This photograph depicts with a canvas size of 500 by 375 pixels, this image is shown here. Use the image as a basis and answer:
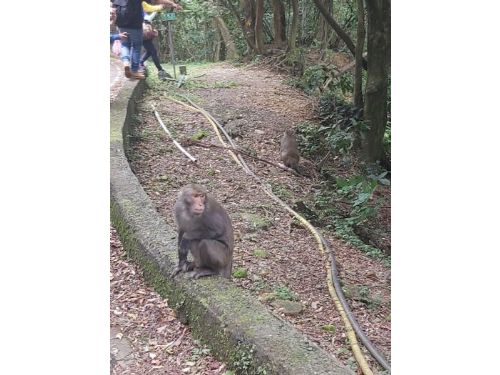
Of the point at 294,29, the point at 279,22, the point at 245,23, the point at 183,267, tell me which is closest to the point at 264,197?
the point at 183,267

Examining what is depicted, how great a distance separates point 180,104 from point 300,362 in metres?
6.05

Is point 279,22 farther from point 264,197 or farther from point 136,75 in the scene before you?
point 264,197

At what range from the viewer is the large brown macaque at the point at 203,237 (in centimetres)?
345

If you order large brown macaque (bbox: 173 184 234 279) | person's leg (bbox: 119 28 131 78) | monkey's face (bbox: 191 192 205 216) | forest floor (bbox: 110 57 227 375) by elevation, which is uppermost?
person's leg (bbox: 119 28 131 78)

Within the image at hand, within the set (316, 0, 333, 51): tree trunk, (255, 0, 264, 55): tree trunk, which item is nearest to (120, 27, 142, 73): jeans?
(255, 0, 264, 55): tree trunk

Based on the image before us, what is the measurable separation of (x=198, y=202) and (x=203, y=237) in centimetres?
32

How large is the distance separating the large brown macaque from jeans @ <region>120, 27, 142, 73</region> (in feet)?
15.1

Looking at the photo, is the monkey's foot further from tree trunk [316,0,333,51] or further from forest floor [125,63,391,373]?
tree trunk [316,0,333,51]

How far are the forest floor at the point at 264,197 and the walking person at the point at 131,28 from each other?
46cm

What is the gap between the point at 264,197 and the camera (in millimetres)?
5898

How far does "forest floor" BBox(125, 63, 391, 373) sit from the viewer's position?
409 centimetres

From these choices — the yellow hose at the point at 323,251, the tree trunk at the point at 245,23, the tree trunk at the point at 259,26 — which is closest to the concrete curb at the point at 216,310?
the yellow hose at the point at 323,251

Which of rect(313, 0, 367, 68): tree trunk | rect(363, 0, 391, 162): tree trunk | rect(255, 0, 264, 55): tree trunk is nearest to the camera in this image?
rect(363, 0, 391, 162): tree trunk
